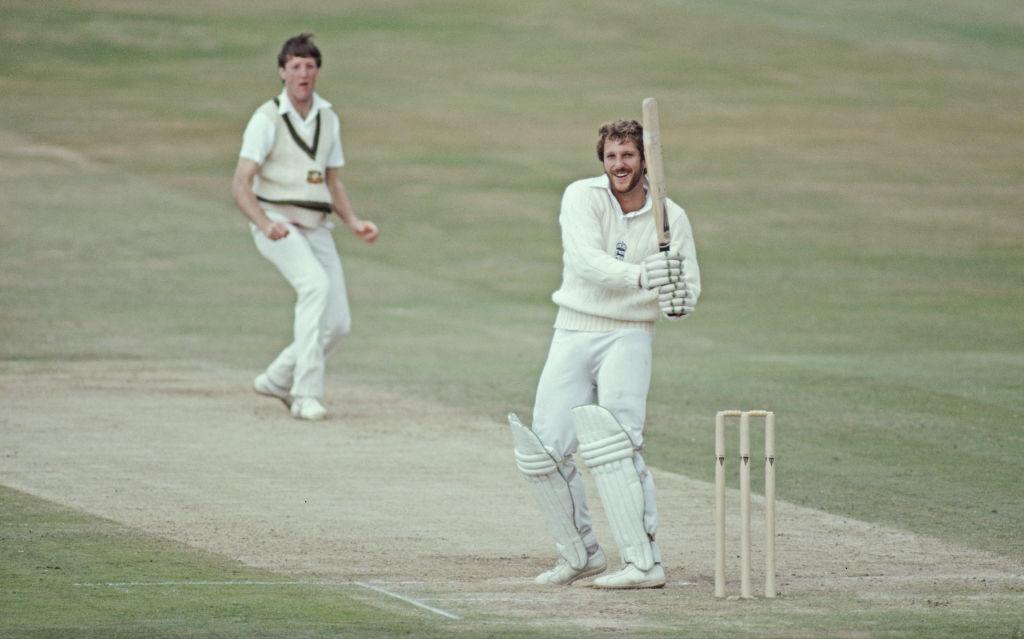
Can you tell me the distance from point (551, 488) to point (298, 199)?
17.6 ft

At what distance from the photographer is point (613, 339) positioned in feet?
27.9

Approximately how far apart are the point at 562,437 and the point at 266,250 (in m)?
5.29

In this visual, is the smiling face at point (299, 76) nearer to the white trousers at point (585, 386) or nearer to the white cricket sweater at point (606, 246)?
the white cricket sweater at point (606, 246)

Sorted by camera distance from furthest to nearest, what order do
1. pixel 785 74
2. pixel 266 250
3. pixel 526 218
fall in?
pixel 785 74
pixel 526 218
pixel 266 250

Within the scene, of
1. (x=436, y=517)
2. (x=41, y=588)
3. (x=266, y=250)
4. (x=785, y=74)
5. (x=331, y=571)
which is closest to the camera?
(x=41, y=588)

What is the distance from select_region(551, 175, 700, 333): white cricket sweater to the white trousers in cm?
6

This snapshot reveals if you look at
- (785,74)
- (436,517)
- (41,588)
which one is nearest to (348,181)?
(785,74)

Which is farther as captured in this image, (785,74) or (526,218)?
(785,74)

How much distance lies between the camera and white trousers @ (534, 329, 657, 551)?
27.6 ft

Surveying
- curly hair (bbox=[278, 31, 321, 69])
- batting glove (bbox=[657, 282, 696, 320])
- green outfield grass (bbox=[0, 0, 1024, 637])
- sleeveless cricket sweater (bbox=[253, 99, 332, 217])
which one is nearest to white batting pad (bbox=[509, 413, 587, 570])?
batting glove (bbox=[657, 282, 696, 320])

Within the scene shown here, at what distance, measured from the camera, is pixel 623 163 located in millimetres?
8422

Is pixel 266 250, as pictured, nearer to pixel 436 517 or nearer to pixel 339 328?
pixel 339 328

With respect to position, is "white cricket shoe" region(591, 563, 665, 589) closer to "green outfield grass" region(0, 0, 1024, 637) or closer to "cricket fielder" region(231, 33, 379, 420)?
"green outfield grass" region(0, 0, 1024, 637)

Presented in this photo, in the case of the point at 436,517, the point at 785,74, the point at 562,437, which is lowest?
the point at 436,517
